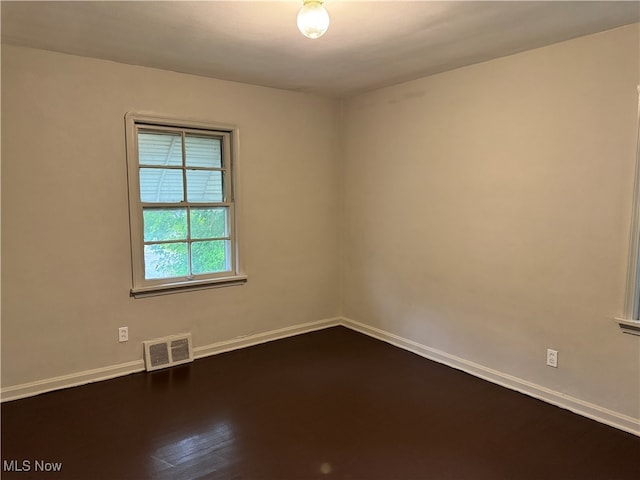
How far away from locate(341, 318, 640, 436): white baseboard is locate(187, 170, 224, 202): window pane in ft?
6.53

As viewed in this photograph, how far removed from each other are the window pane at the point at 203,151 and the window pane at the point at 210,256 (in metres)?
0.68

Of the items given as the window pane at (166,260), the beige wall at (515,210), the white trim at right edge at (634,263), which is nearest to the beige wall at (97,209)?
the window pane at (166,260)

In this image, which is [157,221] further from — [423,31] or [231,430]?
[423,31]

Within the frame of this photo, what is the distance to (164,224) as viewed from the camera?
138 inches

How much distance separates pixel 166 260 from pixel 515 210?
8.94 feet

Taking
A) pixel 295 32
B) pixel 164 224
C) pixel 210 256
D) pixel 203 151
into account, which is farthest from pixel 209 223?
pixel 295 32

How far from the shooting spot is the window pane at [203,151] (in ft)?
11.9

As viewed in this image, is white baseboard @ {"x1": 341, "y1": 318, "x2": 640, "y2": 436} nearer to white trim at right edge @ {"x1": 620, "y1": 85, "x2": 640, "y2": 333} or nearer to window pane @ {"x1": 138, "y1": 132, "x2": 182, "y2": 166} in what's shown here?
white trim at right edge @ {"x1": 620, "y1": 85, "x2": 640, "y2": 333}

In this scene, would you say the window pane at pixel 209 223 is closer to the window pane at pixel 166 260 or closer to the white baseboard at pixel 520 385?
the window pane at pixel 166 260

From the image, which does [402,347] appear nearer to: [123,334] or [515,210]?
[515,210]

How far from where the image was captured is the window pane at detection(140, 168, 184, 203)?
339 centimetres

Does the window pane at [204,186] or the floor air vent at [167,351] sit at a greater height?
the window pane at [204,186]

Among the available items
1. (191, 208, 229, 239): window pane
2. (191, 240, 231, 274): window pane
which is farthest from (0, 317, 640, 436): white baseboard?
(191, 208, 229, 239): window pane

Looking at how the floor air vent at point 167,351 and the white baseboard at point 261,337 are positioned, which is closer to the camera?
the floor air vent at point 167,351
